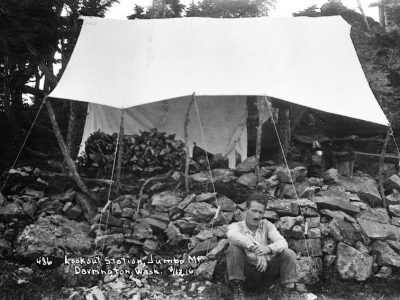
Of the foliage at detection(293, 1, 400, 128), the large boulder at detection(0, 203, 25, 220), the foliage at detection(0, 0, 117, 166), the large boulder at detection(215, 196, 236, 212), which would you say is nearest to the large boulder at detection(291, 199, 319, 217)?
the large boulder at detection(215, 196, 236, 212)

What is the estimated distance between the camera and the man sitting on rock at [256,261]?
3438 millimetres

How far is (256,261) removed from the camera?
3422 millimetres

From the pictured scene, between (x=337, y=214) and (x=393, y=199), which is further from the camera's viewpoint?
(x=393, y=199)

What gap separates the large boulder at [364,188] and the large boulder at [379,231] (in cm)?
123

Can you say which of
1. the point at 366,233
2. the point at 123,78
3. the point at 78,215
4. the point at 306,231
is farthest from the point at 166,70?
the point at 366,233

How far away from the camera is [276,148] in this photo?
8.33m

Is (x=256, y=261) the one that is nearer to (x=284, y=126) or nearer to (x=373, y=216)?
(x=373, y=216)

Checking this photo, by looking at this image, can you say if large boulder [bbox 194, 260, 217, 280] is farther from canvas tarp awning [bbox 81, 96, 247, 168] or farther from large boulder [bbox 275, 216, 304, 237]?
canvas tarp awning [bbox 81, 96, 247, 168]

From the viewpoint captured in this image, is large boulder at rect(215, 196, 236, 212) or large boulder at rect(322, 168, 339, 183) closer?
large boulder at rect(215, 196, 236, 212)

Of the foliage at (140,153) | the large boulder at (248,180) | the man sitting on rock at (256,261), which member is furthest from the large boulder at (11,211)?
the man sitting on rock at (256,261)

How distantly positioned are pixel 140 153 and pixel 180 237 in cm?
220

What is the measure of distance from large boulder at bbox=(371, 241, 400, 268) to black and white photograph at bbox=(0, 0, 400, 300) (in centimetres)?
2

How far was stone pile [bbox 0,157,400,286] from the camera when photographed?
4.81 m

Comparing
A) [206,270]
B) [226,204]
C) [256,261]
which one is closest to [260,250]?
[256,261]
